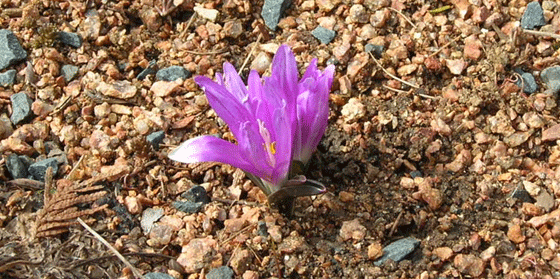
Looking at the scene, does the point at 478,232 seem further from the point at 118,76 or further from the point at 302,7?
the point at 118,76

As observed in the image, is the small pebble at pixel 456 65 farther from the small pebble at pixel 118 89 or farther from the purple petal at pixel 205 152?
the small pebble at pixel 118 89

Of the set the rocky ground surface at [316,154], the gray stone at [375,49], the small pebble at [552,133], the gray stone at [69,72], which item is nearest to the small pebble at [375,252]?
the rocky ground surface at [316,154]

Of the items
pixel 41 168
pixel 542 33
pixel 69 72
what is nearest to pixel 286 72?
pixel 41 168

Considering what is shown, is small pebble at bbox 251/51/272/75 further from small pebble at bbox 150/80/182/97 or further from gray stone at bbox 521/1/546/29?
gray stone at bbox 521/1/546/29

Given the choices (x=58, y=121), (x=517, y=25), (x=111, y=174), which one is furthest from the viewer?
(x=517, y=25)

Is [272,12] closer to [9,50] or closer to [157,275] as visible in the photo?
[9,50]

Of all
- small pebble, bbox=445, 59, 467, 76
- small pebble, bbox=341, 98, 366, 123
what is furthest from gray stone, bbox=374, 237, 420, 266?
small pebble, bbox=445, 59, 467, 76

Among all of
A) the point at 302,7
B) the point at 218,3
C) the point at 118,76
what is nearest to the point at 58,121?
the point at 118,76
